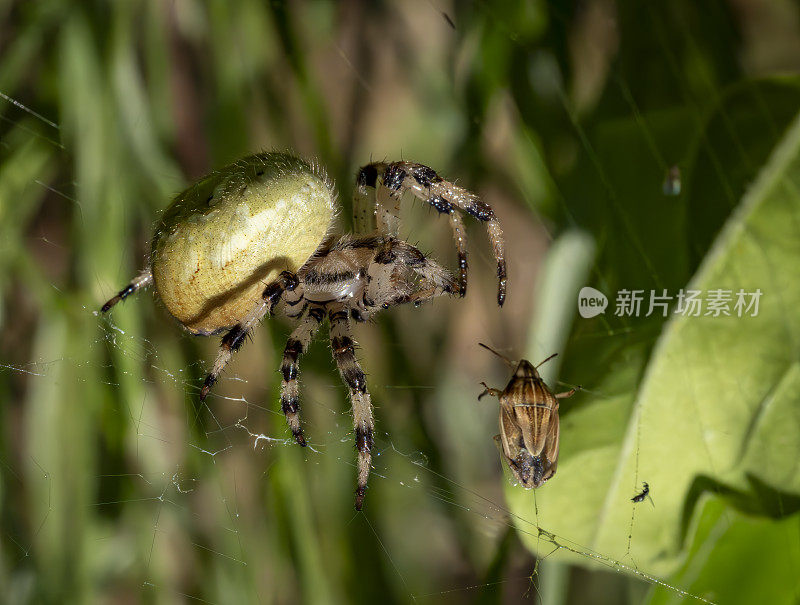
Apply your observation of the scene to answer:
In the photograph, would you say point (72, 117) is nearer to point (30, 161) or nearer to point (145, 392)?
point (30, 161)

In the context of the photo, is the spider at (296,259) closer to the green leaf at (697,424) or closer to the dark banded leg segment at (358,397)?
the dark banded leg segment at (358,397)

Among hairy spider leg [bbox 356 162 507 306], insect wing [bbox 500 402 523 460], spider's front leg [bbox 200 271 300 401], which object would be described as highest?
hairy spider leg [bbox 356 162 507 306]

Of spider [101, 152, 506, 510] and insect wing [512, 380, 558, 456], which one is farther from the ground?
spider [101, 152, 506, 510]

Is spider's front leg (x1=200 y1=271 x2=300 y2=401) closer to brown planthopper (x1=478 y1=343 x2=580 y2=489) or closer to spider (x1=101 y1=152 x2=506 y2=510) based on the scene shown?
spider (x1=101 y1=152 x2=506 y2=510)

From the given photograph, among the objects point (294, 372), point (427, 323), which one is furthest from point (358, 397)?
point (427, 323)

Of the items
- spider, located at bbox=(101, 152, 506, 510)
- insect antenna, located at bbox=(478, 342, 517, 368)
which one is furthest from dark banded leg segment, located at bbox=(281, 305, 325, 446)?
insect antenna, located at bbox=(478, 342, 517, 368)

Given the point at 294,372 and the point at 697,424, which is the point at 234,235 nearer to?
the point at 294,372

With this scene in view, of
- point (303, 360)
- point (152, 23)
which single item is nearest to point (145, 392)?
point (303, 360)
